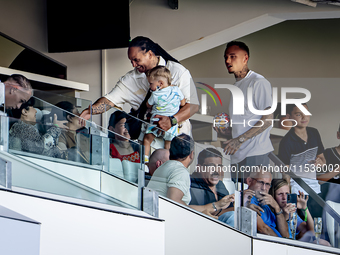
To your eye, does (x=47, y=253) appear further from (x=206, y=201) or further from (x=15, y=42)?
(x=15, y=42)

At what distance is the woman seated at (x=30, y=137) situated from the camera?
2321mm

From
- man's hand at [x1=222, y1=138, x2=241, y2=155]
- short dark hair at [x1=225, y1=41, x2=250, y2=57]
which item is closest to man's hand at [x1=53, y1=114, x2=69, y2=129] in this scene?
man's hand at [x1=222, y1=138, x2=241, y2=155]

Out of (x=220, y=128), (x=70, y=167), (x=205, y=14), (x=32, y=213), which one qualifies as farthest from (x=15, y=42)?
(x=32, y=213)

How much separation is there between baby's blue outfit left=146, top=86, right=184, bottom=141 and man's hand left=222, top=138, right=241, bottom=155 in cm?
73

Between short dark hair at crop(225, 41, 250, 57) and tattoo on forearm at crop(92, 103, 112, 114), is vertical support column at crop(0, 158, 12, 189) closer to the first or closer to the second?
tattoo on forearm at crop(92, 103, 112, 114)

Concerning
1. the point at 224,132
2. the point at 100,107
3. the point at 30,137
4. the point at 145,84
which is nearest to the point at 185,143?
the point at 30,137

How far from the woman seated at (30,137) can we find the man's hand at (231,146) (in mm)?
3225

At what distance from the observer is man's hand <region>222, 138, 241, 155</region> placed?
17.9 feet

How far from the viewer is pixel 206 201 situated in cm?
316

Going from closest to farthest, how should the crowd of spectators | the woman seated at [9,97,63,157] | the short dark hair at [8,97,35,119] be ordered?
the woman seated at [9,97,63,157], the short dark hair at [8,97,35,119], the crowd of spectators

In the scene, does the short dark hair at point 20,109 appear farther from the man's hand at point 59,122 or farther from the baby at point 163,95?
the baby at point 163,95

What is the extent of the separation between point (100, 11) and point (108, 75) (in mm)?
969

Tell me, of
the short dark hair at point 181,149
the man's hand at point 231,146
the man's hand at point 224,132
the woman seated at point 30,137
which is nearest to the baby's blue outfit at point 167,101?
the man's hand at point 224,132

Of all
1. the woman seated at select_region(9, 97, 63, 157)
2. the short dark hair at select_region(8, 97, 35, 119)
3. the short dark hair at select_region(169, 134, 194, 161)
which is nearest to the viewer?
the woman seated at select_region(9, 97, 63, 157)
